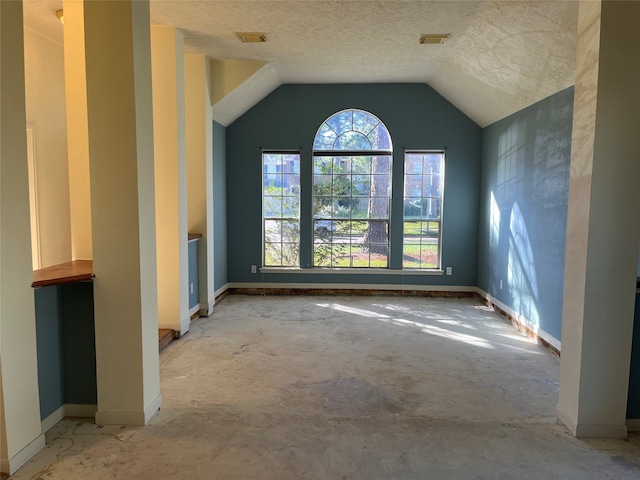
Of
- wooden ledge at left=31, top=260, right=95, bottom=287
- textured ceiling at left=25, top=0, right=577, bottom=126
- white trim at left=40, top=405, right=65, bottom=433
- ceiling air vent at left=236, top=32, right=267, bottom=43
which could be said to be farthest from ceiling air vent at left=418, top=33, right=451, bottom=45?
white trim at left=40, top=405, right=65, bottom=433

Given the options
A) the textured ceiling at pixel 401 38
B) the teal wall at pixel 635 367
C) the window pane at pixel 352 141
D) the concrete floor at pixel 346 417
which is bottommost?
the concrete floor at pixel 346 417

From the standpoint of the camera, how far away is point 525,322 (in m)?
4.39

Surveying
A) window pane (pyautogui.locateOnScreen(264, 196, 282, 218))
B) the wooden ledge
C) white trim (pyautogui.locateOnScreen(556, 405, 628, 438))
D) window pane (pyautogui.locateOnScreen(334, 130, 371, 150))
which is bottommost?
white trim (pyautogui.locateOnScreen(556, 405, 628, 438))

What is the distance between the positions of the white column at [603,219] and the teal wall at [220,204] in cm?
433

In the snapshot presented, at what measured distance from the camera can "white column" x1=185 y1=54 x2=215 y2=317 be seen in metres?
4.65

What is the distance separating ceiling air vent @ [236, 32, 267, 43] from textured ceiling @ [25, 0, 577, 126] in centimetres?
7

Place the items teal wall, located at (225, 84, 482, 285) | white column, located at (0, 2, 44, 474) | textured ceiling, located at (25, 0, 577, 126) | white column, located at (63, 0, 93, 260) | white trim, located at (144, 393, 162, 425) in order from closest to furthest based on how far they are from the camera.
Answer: white column, located at (0, 2, 44, 474)
white trim, located at (144, 393, 162, 425)
white column, located at (63, 0, 93, 260)
textured ceiling, located at (25, 0, 577, 126)
teal wall, located at (225, 84, 482, 285)

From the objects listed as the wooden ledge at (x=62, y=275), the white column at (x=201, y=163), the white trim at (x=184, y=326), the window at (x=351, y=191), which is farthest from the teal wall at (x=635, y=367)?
the white column at (x=201, y=163)

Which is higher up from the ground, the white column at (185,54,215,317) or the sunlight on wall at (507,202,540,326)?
the white column at (185,54,215,317)

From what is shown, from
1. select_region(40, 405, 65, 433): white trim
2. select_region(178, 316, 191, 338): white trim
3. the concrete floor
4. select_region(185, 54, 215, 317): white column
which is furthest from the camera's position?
select_region(185, 54, 215, 317): white column

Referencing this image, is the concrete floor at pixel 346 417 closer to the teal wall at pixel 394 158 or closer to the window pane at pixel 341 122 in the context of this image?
the teal wall at pixel 394 158

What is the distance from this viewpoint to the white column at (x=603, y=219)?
2.18 metres

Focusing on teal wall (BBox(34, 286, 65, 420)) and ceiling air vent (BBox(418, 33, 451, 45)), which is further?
ceiling air vent (BBox(418, 33, 451, 45))

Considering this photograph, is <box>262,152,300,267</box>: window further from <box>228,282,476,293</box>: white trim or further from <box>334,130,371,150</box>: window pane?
<box>334,130,371,150</box>: window pane
